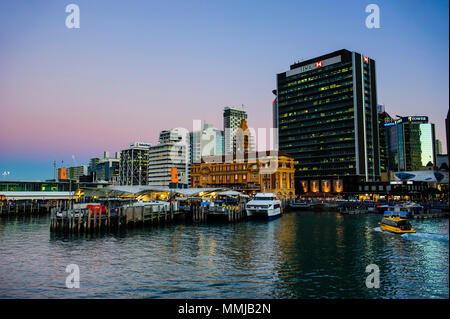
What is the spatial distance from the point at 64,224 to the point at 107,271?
2940 cm

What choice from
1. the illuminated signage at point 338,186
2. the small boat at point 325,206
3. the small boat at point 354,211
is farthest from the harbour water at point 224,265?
the illuminated signage at point 338,186

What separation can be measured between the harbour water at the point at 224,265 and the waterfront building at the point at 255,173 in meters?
101

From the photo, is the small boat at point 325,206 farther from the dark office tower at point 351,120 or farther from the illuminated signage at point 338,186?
the illuminated signage at point 338,186

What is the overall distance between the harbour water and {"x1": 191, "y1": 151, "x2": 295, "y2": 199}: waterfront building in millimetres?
100997

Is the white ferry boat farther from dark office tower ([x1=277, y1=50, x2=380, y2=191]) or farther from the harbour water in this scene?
dark office tower ([x1=277, y1=50, x2=380, y2=191])

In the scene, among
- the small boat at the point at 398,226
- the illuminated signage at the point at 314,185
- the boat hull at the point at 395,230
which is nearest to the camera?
the boat hull at the point at 395,230

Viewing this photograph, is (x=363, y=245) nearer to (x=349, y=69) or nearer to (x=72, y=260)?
(x=72, y=260)

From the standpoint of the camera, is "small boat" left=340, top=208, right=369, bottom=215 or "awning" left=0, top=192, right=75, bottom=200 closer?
"small boat" left=340, top=208, right=369, bottom=215

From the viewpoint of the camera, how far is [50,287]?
27188mm

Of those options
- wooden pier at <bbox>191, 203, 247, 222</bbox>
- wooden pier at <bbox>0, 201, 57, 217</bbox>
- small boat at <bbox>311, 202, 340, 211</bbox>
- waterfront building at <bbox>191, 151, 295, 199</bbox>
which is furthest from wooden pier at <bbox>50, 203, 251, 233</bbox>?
waterfront building at <bbox>191, 151, 295, 199</bbox>

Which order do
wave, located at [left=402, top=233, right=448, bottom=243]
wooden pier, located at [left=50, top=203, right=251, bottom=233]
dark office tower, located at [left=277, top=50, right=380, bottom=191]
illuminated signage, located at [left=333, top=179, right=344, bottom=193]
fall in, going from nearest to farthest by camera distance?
wave, located at [left=402, top=233, right=448, bottom=243], wooden pier, located at [left=50, top=203, right=251, bottom=233], illuminated signage, located at [left=333, top=179, right=344, bottom=193], dark office tower, located at [left=277, top=50, right=380, bottom=191]

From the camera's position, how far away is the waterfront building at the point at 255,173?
156 metres

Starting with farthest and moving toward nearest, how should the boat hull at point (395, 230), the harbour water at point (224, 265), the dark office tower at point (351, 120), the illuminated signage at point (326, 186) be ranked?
1. the illuminated signage at point (326, 186)
2. the dark office tower at point (351, 120)
3. the boat hull at point (395, 230)
4. the harbour water at point (224, 265)

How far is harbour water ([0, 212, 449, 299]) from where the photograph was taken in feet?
85.7
